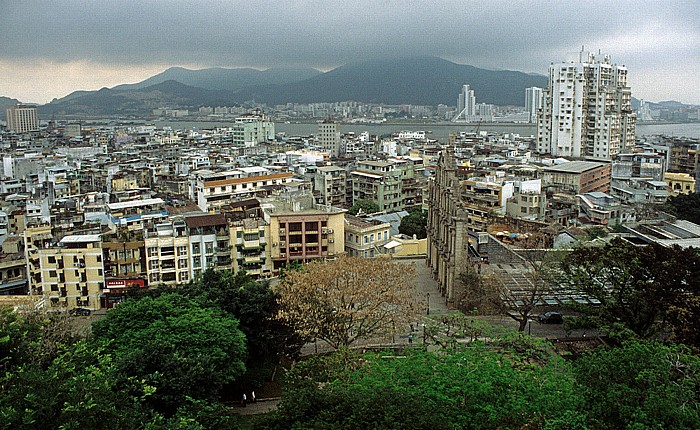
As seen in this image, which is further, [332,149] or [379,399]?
[332,149]

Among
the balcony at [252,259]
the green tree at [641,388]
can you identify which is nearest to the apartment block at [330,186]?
the balcony at [252,259]

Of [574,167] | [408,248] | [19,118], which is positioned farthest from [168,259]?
[19,118]

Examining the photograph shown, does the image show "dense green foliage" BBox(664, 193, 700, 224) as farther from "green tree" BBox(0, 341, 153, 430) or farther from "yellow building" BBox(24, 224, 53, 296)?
"yellow building" BBox(24, 224, 53, 296)

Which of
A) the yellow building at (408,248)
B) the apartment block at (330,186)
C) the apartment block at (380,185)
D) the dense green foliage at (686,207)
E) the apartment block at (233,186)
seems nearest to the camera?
the yellow building at (408,248)

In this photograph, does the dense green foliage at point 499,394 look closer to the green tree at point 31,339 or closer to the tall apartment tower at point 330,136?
the green tree at point 31,339

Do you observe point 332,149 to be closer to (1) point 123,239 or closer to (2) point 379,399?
(1) point 123,239

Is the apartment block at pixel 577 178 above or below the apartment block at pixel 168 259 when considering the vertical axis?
above

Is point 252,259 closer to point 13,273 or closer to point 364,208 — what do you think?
point 13,273

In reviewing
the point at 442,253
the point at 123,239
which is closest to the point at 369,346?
the point at 442,253

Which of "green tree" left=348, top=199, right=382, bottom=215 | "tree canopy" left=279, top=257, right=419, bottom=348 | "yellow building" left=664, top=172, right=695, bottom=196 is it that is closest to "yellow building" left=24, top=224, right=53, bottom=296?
"tree canopy" left=279, top=257, right=419, bottom=348
